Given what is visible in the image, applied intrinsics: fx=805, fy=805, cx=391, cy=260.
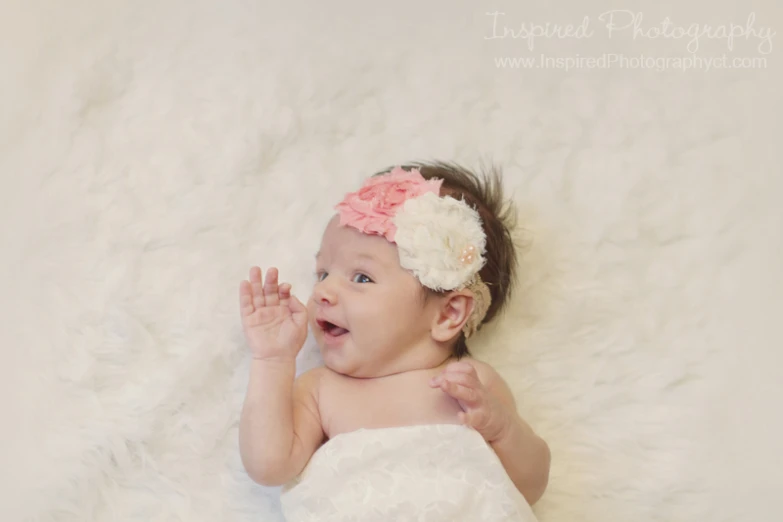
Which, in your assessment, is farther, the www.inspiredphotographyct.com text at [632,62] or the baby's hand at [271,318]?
the www.inspiredphotographyct.com text at [632,62]

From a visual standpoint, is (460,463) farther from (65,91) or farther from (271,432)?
(65,91)

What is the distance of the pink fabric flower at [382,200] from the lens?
1403mm

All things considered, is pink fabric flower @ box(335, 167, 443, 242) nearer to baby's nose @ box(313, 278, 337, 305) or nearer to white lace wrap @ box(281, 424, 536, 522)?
baby's nose @ box(313, 278, 337, 305)

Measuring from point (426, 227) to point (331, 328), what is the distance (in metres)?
0.26

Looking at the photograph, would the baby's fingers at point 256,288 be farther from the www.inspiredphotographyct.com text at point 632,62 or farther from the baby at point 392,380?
the www.inspiredphotographyct.com text at point 632,62

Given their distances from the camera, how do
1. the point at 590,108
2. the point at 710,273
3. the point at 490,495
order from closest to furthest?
the point at 490,495
the point at 710,273
the point at 590,108

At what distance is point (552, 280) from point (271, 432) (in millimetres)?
658

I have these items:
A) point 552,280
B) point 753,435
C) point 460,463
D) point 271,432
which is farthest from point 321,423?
point 753,435

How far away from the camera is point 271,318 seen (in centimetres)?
144

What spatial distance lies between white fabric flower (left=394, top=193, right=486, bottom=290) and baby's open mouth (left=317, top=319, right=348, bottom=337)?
0.17 metres

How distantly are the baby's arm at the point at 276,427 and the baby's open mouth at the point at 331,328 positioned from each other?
90 mm

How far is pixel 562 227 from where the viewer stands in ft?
5.50

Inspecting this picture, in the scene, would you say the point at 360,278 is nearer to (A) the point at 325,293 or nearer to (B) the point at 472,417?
(A) the point at 325,293

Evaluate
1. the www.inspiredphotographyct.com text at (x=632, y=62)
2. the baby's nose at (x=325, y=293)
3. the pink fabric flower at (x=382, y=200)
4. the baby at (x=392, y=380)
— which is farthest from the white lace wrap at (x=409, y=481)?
the www.inspiredphotographyct.com text at (x=632, y=62)
